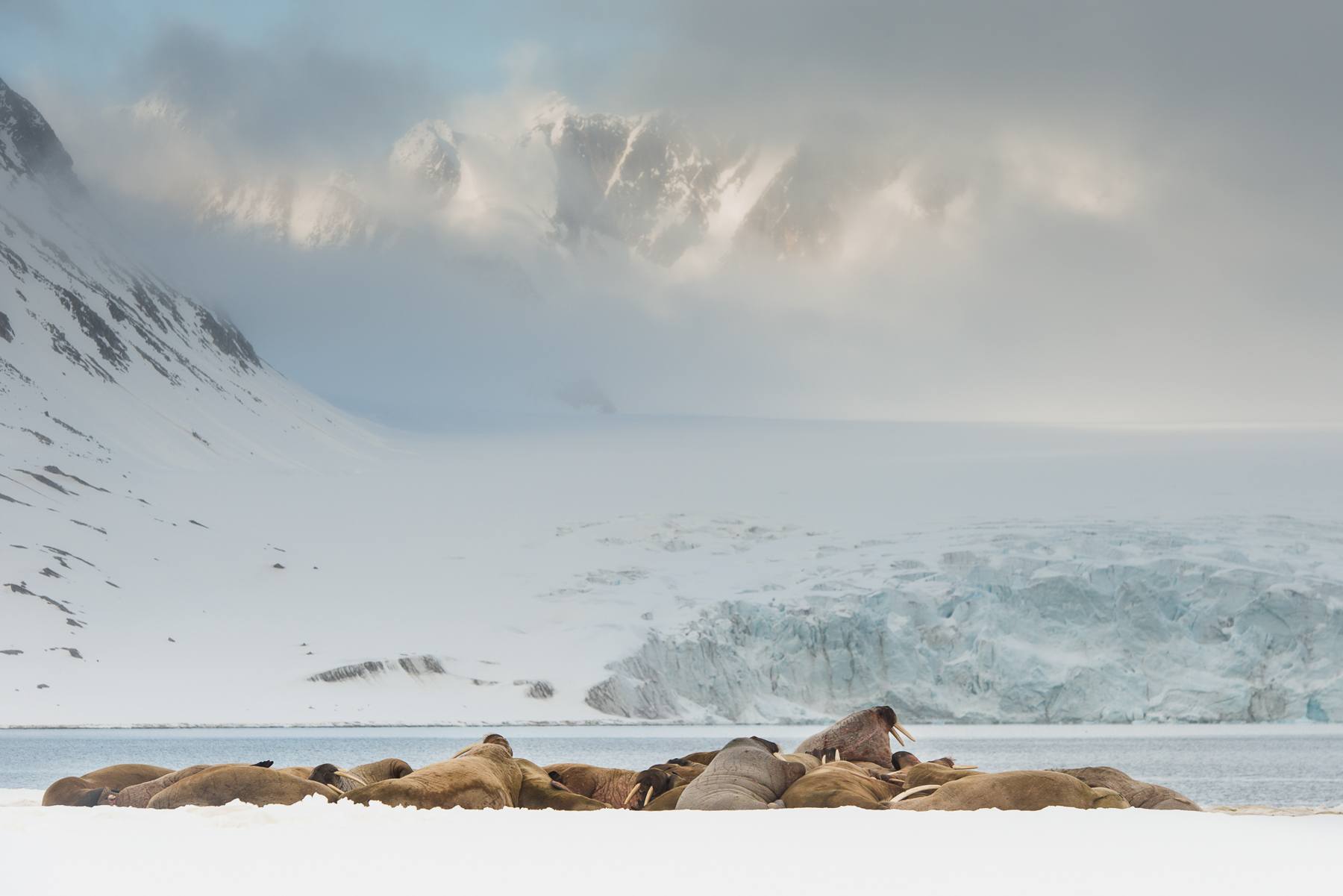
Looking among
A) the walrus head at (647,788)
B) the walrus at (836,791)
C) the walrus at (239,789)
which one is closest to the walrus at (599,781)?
the walrus head at (647,788)

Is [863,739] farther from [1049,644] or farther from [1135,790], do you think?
[1049,644]

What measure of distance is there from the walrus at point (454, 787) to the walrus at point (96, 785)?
3071 millimetres

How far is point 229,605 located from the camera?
283 feet

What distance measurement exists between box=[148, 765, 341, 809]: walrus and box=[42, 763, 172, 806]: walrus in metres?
1.33

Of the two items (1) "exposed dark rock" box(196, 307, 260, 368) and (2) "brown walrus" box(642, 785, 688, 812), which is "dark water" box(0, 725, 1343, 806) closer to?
(2) "brown walrus" box(642, 785, 688, 812)

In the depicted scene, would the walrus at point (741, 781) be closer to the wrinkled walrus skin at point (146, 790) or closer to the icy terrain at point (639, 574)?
the wrinkled walrus skin at point (146, 790)

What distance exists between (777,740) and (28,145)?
156910mm

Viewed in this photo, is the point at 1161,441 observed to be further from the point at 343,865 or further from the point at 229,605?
the point at 343,865

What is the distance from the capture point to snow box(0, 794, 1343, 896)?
6.85 m

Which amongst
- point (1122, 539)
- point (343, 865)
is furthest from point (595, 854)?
point (1122, 539)

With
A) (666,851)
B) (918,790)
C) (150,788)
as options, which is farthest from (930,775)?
(150,788)

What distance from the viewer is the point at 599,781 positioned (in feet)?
44.3

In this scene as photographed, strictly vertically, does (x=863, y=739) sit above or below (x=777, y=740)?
below

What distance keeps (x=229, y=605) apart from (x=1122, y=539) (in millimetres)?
55664
